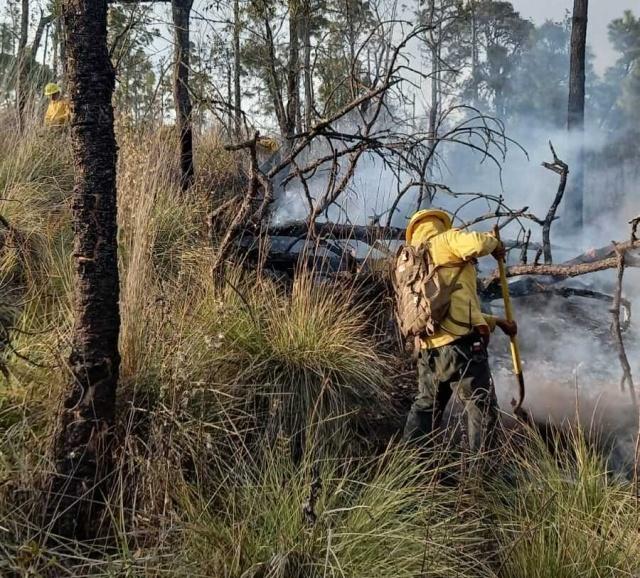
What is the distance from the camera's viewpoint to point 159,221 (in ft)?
14.9

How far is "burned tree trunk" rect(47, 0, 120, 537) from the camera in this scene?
221 centimetres

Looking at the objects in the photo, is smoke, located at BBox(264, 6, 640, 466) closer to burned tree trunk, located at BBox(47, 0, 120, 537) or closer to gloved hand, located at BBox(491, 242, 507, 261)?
gloved hand, located at BBox(491, 242, 507, 261)

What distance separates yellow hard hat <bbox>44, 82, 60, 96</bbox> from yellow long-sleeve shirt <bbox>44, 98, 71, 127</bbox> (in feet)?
1.09

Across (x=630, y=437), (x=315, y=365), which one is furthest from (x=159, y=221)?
(x=630, y=437)

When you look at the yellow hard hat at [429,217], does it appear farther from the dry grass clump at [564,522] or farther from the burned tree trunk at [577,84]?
the burned tree trunk at [577,84]

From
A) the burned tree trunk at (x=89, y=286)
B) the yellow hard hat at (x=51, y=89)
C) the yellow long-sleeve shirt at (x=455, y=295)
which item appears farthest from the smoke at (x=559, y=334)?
the yellow hard hat at (x=51, y=89)

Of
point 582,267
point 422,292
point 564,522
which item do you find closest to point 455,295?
point 422,292

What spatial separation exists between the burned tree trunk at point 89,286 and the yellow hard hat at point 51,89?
4.82 metres

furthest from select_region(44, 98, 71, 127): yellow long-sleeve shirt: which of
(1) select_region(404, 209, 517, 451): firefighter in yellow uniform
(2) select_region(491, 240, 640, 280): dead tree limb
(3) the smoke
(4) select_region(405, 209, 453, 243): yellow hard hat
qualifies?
(2) select_region(491, 240, 640, 280): dead tree limb

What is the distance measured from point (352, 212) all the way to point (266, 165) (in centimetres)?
100

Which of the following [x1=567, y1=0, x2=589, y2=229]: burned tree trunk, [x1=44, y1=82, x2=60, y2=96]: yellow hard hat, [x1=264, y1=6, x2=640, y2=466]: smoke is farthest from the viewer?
[x1=567, y1=0, x2=589, y2=229]: burned tree trunk

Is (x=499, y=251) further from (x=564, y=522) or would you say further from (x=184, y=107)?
(x=184, y=107)

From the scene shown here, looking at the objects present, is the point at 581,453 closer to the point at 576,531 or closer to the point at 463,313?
the point at 576,531

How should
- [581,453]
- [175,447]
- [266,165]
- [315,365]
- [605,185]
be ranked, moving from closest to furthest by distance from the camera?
[175,447] → [581,453] → [315,365] → [266,165] → [605,185]
